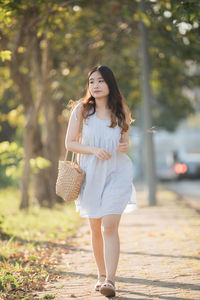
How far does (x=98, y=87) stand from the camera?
163 inches

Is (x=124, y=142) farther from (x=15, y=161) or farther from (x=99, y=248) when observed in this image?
(x=15, y=161)

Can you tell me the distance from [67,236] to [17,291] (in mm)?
3482

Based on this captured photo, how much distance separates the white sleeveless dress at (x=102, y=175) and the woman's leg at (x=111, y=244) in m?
0.08

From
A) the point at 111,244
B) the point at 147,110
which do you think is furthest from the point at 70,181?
the point at 147,110

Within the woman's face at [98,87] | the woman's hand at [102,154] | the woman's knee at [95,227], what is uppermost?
the woman's face at [98,87]

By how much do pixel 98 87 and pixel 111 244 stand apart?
1.38 metres

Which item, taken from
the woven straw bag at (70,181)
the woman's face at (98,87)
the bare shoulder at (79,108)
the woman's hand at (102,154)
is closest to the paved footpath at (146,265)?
the woven straw bag at (70,181)

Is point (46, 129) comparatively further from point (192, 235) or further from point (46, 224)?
point (192, 235)

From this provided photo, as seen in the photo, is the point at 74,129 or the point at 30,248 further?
the point at 30,248

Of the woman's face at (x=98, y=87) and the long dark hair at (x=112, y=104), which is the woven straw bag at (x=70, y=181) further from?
the woman's face at (x=98, y=87)

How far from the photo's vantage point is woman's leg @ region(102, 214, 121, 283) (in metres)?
3.91

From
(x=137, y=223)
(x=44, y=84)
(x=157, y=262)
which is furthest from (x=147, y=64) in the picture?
(x=157, y=262)

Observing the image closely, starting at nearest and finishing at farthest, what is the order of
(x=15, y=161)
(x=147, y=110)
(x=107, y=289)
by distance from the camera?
(x=107, y=289) < (x=15, y=161) < (x=147, y=110)

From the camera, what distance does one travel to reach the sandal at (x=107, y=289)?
12.6 feet
